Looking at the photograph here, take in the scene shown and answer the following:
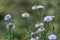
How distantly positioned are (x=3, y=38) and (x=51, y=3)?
49.4 inches

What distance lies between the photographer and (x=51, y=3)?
14.3 ft

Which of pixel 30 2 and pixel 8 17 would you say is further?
pixel 30 2

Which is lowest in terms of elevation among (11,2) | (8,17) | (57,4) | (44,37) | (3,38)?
(44,37)

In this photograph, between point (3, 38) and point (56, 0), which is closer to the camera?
point (3, 38)

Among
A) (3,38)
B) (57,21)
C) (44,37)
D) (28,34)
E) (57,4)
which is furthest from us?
(57,4)

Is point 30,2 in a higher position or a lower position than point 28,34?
higher

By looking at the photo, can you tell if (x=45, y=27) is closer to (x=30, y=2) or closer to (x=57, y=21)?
(x=57, y=21)

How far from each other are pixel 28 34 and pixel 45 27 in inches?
7.5

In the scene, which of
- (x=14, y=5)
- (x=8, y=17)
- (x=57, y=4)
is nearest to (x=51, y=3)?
(x=57, y=4)

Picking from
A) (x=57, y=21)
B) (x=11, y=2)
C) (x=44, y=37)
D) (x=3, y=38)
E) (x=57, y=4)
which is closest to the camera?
(x=44, y=37)

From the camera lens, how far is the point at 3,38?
337cm

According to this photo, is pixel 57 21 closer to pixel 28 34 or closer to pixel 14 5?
pixel 14 5

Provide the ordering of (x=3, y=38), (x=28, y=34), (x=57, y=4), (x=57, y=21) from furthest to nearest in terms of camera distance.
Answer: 1. (x=57, y=4)
2. (x=57, y=21)
3. (x=3, y=38)
4. (x=28, y=34)

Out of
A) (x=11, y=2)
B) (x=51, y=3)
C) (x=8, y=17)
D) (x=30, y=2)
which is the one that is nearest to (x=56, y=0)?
(x=51, y=3)
